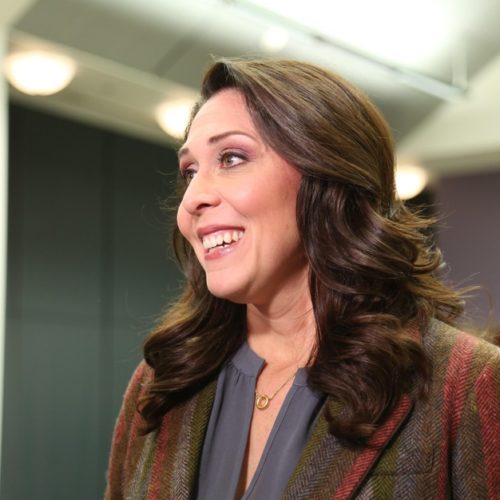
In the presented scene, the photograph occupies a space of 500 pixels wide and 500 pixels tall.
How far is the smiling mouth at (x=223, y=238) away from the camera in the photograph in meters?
1.43

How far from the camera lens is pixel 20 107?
5.12 meters

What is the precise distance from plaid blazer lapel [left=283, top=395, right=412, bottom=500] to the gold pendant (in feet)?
0.58

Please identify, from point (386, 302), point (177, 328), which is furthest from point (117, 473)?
point (386, 302)

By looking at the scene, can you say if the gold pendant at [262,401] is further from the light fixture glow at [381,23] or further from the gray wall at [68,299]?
the gray wall at [68,299]

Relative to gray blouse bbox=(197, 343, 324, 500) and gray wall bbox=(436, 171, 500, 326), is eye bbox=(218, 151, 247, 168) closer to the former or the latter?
gray blouse bbox=(197, 343, 324, 500)

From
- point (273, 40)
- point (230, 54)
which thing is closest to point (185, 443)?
point (273, 40)

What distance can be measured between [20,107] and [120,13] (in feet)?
3.92

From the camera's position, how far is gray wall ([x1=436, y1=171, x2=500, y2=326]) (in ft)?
20.6

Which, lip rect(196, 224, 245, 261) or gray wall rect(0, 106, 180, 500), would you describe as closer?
lip rect(196, 224, 245, 261)

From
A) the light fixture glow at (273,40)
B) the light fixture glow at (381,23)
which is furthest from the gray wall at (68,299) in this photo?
the light fixture glow at (381,23)

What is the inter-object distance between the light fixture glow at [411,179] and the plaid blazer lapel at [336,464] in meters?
5.21

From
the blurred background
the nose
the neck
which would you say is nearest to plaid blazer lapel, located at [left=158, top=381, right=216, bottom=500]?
the neck

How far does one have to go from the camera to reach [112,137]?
18.5 feet

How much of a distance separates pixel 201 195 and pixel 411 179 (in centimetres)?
523
